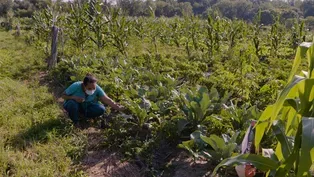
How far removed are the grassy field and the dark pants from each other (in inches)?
6.1

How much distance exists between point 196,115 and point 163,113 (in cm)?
55

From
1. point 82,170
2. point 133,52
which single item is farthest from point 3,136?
point 133,52

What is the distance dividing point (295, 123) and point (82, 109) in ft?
10.4

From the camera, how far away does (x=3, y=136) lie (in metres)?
3.78

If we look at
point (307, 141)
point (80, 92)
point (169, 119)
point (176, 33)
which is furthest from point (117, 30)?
point (307, 141)

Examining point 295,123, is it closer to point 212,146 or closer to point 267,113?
point 267,113

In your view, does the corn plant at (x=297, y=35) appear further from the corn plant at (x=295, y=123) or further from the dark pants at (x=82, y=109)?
the corn plant at (x=295, y=123)

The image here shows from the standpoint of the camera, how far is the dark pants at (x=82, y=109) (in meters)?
4.11

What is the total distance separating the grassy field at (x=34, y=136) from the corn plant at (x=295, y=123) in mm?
1974

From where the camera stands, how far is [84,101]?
168 inches

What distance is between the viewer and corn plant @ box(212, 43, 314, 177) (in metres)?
1.35

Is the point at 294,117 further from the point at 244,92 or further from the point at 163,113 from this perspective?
the point at 244,92

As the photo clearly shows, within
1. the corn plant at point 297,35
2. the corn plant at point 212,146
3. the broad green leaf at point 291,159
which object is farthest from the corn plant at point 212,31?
the broad green leaf at point 291,159

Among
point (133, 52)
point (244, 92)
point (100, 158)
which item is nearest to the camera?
point (100, 158)
